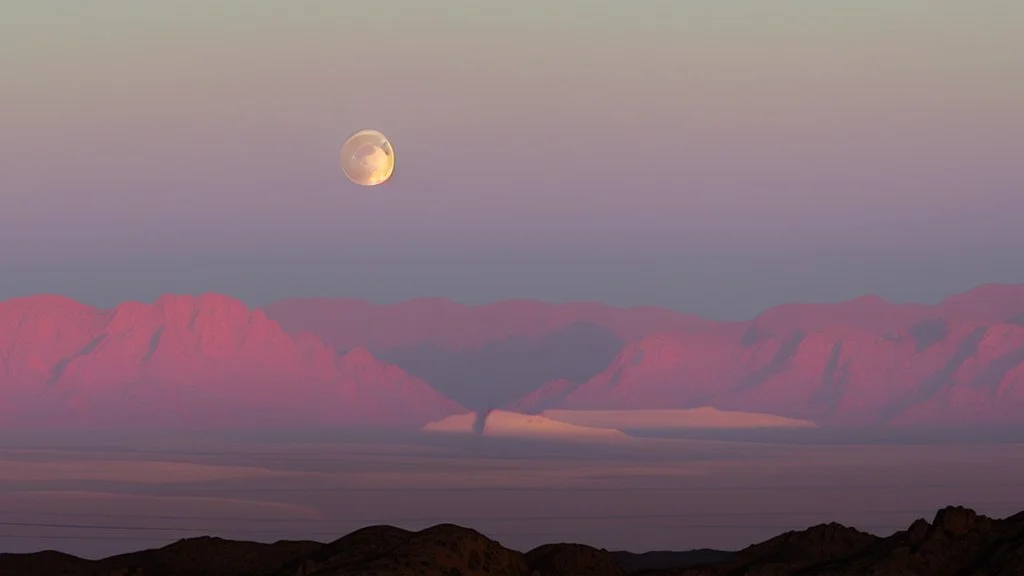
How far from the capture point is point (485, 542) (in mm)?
124062

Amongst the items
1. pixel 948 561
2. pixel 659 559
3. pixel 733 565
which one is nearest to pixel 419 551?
pixel 733 565

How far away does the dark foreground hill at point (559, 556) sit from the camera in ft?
383

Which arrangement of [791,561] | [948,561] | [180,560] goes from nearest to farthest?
1. [948,561]
2. [791,561]
3. [180,560]

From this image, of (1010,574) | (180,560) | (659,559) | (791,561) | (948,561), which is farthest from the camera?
(659,559)

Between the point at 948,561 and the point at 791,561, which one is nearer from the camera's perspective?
the point at 948,561

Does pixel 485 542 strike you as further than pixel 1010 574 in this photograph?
Yes

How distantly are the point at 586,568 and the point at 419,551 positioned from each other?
724 inches

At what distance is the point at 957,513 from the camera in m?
Answer: 123

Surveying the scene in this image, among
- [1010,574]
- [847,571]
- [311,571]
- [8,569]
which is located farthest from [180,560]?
[1010,574]

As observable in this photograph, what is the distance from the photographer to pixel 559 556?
132 meters

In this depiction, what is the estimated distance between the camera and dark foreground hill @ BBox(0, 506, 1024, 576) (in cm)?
11662

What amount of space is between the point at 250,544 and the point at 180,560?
6.08 metres

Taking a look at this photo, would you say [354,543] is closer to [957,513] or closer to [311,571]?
[311,571]

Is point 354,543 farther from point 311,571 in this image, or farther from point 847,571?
point 847,571
